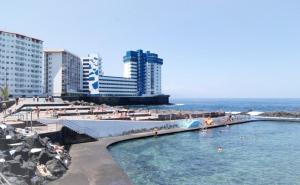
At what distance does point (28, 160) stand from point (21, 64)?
421ft

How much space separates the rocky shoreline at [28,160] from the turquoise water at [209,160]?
5.41m

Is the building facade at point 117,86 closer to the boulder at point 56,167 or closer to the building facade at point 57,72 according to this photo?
the building facade at point 57,72

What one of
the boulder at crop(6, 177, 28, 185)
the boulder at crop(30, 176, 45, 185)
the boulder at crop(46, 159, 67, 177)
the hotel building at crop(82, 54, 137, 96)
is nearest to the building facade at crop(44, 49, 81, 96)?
the hotel building at crop(82, 54, 137, 96)

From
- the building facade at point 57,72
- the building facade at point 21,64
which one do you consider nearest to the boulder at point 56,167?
the building facade at point 21,64

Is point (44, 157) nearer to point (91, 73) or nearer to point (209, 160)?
point (209, 160)

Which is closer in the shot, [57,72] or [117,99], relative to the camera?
[57,72]

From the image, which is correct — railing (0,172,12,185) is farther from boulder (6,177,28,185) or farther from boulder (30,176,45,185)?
boulder (30,176,45,185)

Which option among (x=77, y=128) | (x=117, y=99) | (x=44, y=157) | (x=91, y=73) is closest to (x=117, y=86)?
(x=117, y=99)

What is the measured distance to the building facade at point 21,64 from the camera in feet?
446

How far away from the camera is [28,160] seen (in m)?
22.8

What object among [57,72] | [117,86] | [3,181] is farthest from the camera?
[117,86]

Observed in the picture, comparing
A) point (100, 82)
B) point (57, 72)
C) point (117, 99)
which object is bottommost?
point (117, 99)

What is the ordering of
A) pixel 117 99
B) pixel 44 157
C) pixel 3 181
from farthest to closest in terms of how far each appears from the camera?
pixel 117 99 < pixel 44 157 < pixel 3 181

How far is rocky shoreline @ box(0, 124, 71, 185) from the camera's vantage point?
1976 centimetres
